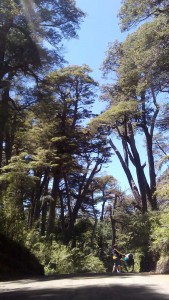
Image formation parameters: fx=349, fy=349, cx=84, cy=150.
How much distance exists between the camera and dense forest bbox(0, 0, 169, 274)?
13.0 metres

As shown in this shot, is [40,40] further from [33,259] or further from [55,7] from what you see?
[33,259]

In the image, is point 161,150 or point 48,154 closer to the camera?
point 48,154

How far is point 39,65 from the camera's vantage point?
13.6 m

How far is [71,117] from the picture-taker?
30391 mm

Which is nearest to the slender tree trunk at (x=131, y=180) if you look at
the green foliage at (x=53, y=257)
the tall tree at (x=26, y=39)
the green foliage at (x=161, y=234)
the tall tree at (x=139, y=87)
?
the tall tree at (x=139, y=87)

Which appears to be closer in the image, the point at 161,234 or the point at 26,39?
the point at 26,39

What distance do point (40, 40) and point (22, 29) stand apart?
43.9 inches

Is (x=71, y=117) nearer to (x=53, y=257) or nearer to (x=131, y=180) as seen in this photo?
(x=131, y=180)

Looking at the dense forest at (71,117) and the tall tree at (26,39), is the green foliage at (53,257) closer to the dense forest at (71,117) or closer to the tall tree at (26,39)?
the dense forest at (71,117)

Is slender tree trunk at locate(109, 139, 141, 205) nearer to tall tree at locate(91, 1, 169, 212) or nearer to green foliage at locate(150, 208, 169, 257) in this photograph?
tall tree at locate(91, 1, 169, 212)

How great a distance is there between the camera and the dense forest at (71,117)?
1304cm

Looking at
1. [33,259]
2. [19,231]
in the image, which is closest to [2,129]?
[19,231]

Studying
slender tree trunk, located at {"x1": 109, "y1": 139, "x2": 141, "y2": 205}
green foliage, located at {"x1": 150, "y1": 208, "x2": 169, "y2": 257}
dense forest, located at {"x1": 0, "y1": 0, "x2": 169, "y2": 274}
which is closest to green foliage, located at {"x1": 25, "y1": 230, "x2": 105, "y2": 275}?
dense forest, located at {"x1": 0, "y1": 0, "x2": 169, "y2": 274}

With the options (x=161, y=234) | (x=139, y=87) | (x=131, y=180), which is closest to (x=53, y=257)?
(x=161, y=234)
